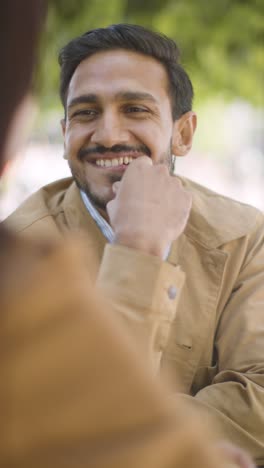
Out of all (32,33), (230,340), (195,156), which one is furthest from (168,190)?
(195,156)

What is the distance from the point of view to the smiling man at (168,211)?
244 centimetres

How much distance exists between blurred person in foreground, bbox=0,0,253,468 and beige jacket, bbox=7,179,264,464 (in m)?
1.55

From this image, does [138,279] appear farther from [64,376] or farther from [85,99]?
[85,99]

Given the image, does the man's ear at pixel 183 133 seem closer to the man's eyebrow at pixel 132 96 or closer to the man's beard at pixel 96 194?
the man's eyebrow at pixel 132 96

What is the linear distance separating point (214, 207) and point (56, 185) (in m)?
0.69

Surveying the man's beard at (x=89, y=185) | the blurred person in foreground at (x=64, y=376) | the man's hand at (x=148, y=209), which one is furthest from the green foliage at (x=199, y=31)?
the blurred person in foreground at (x=64, y=376)

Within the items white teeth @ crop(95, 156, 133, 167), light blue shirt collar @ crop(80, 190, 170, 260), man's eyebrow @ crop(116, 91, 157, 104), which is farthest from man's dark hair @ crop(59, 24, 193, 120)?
light blue shirt collar @ crop(80, 190, 170, 260)

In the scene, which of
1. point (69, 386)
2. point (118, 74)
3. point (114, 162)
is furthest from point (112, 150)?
point (69, 386)

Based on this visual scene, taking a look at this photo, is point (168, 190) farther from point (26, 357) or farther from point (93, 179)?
point (26, 357)

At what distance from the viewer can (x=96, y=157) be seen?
3.00 metres

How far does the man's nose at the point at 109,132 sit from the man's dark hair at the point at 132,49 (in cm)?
33

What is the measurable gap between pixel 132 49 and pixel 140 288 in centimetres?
178

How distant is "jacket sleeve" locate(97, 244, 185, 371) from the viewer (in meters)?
1.51

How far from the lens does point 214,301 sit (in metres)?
2.79
